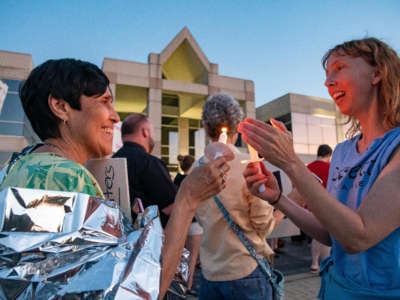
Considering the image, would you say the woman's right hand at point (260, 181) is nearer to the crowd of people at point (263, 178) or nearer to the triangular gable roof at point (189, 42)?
the crowd of people at point (263, 178)

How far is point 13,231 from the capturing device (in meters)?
0.73

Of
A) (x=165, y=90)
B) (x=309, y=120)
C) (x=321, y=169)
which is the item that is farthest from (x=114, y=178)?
(x=309, y=120)

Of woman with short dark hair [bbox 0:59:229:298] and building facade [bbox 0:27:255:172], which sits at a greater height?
building facade [bbox 0:27:255:172]

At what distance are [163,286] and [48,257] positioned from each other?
0.45 metres

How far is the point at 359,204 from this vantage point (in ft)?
4.02

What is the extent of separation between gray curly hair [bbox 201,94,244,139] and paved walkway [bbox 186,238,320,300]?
10.4 feet

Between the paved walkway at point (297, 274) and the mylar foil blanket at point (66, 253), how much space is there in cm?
384

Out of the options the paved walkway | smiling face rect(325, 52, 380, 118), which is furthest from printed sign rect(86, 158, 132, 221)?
the paved walkway

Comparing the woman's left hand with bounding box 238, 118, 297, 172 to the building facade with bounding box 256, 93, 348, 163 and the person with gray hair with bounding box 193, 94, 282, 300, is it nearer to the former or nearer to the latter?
the person with gray hair with bounding box 193, 94, 282, 300

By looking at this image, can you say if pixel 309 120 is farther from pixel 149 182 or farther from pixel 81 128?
pixel 81 128

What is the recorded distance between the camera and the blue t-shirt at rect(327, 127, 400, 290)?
1.09 meters

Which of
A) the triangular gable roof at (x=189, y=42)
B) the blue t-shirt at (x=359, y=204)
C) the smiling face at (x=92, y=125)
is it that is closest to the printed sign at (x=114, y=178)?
the smiling face at (x=92, y=125)

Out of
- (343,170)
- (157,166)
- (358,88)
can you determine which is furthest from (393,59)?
(157,166)

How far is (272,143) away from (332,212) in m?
0.36
